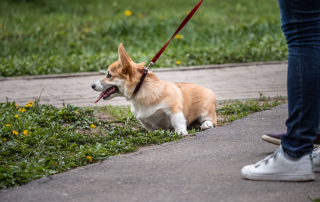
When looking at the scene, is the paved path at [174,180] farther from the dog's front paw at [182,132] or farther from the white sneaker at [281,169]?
the dog's front paw at [182,132]

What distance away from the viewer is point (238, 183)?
2.68m

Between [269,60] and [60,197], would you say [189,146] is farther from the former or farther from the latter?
[269,60]

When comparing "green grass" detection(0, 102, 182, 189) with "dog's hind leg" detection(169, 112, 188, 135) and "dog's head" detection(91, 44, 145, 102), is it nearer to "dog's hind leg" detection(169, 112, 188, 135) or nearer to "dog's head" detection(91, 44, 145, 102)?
"dog's hind leg" detection(169, 112, 188, 135)

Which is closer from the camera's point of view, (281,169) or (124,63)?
(281,169)

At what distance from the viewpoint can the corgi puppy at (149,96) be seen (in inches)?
168

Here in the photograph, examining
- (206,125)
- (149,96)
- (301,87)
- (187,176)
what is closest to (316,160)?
(301,87)

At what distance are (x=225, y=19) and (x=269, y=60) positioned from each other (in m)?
4.71

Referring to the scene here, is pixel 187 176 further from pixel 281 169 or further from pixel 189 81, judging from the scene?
pixel 189 81

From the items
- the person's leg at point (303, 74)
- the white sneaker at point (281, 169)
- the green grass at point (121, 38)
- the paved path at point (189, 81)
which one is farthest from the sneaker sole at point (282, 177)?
the green grass at point (121, 38)

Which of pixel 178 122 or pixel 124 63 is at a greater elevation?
pixel 124 63

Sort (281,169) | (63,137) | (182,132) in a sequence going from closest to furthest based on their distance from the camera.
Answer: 1. (281,169)
2. (63,137)
3. (182,132)

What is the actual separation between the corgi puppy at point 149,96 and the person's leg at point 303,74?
1.72m

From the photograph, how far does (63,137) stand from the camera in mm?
3891

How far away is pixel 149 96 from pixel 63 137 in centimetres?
96
